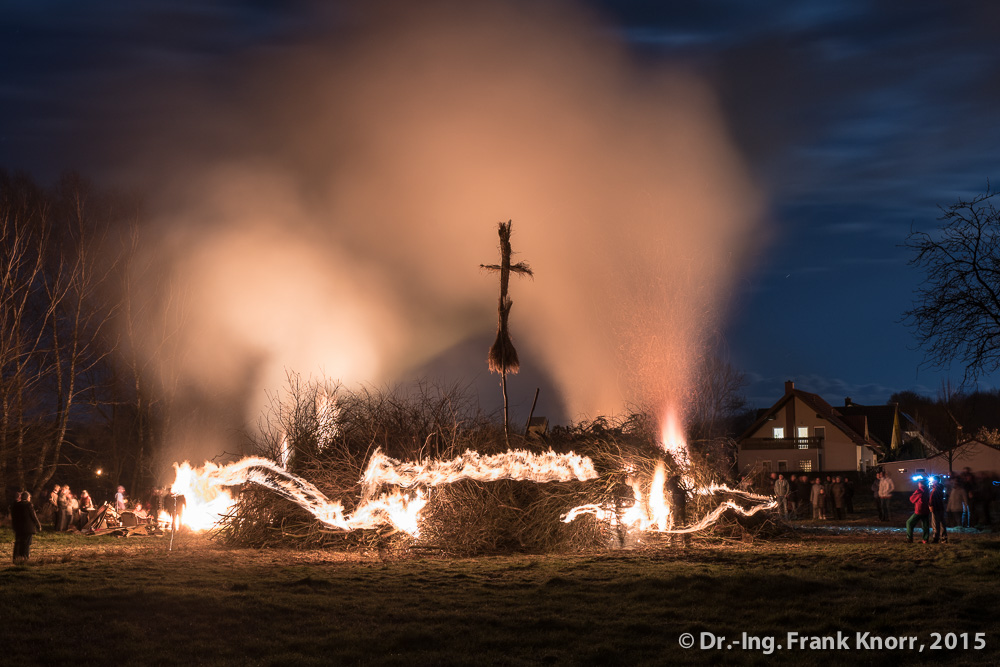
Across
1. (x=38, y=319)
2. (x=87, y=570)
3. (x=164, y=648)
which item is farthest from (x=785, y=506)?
(x=38, y=319)

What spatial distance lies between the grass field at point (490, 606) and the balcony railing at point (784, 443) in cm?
3908

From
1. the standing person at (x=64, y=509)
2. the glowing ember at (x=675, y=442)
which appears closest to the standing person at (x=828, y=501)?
the glowing ember at (x=675, y=442)

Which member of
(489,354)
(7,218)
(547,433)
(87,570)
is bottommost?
(87,570)

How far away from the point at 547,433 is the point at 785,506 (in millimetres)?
9158

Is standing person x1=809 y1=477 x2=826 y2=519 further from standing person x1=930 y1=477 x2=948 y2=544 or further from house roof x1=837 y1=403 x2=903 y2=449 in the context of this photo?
house roof x1=837 y1=403 x2=903 y2=449

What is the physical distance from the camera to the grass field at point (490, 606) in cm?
830

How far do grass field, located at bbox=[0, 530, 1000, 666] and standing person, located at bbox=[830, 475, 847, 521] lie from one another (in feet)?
30.8

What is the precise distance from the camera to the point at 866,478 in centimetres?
4322

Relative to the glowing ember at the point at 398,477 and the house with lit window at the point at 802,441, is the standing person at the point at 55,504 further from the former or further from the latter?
the house with lit window at the point at 802,441

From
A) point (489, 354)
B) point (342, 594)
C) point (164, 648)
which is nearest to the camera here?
point (164, 648)

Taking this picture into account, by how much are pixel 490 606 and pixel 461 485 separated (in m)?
6.82

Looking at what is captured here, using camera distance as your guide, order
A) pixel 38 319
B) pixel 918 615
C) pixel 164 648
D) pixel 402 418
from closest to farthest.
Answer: pixel 164 648 < pixel 918 615 < pixel 402 418 < pixel 38 319

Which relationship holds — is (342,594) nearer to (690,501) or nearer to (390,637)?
(390,637)

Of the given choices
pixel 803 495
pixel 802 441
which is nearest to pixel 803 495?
pixel 803 495
